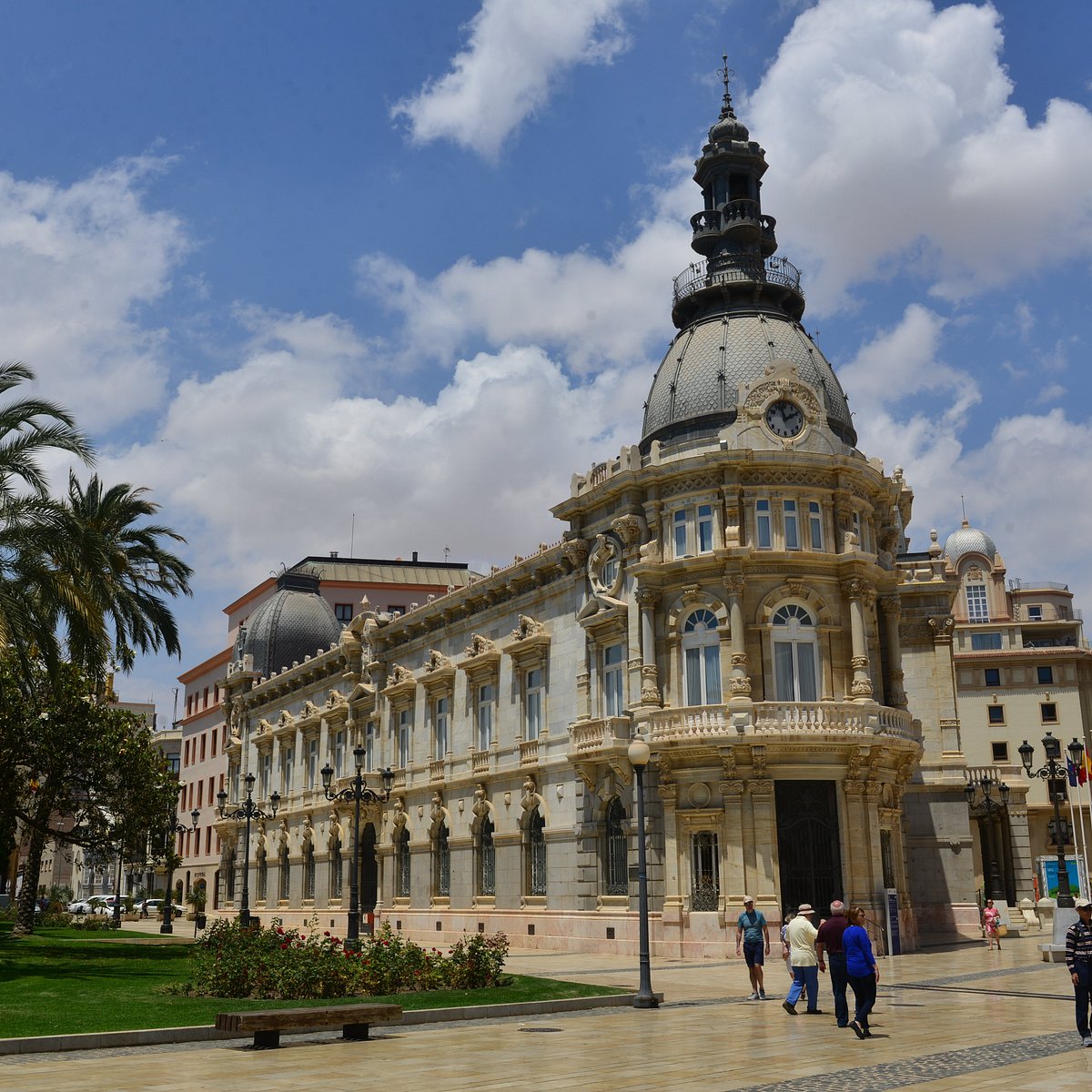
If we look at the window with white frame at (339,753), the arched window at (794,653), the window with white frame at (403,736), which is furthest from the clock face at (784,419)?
the window with white frame at (339,753)

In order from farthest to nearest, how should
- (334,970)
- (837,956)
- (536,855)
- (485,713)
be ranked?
1. (485,713)
2. (536,855)
3. (334,970)
4. (837,956)

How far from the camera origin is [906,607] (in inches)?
1815

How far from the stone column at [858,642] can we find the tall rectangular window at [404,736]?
22.4 meters

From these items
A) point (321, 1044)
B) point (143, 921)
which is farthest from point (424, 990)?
point (143, 921)

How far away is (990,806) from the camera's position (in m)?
51.5

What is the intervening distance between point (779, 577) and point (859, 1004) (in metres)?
20.4

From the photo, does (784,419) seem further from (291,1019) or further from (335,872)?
(335,872)

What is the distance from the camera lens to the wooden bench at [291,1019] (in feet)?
53.4

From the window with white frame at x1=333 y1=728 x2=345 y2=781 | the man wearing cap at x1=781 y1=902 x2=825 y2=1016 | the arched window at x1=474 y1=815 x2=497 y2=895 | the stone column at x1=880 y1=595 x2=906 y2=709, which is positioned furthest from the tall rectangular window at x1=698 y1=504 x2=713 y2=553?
the window with white frame at x1=333 y1=728 x2=345 y2=781

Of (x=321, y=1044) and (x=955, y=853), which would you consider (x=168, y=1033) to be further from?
(x=955, y=853)

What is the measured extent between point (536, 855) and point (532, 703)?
5.22 meters

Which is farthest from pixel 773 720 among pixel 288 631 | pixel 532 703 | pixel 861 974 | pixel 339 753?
pixel 288 631

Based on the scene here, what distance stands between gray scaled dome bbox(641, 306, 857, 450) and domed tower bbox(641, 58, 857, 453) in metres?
0.04

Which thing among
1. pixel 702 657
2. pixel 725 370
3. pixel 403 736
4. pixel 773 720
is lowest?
pixel 773 720
